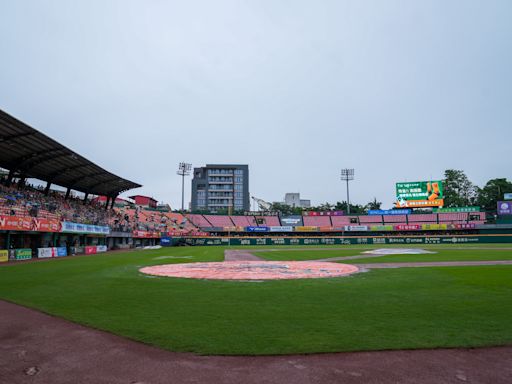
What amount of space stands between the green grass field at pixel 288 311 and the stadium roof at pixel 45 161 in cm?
2239

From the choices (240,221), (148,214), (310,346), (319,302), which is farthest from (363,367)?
(240,221)

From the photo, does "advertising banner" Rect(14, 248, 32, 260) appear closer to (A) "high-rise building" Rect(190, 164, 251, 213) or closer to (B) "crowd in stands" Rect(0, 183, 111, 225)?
(B) "crowd in stands" Rect(0, 183, 111, 225)

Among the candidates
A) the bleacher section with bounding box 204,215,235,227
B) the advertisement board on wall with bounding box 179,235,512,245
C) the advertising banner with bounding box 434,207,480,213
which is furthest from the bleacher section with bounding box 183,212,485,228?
the advertisement board on wall with bounding box 179,235,512,245

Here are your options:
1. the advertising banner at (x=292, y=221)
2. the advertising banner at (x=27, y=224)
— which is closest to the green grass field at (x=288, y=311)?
the advertising banner at (x=27, y=224)

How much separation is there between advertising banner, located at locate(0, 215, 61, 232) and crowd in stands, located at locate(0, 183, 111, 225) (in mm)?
693

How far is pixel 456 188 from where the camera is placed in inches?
4838

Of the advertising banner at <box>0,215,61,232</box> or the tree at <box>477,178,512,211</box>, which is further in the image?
the tree at <box>477,178,512,211</box>

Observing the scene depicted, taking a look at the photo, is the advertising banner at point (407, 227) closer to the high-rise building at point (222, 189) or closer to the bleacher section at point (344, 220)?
the bleacher section at point (344, 220)

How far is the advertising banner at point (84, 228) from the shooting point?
38925 millimetres

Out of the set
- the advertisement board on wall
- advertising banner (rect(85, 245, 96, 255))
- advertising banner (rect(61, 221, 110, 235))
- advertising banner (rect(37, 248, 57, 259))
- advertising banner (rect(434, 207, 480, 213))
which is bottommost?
the advertisement board on wall

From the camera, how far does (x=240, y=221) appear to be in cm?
9375

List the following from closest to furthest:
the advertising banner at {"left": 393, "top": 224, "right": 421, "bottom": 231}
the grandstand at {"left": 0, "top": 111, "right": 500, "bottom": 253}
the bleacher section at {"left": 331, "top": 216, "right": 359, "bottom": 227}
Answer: the grandstand at {"left": 0, "top": 111, "right": 500, "bottom": 253}, the advertising banner at {"left": 393, "top": 224, "right": 421, "bottom": 231}, the bleacher section at {"left": 331, "top": 216, "right": 359, "bottom": 227}

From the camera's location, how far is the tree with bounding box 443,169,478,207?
11988 cm

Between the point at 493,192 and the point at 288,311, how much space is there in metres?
131
